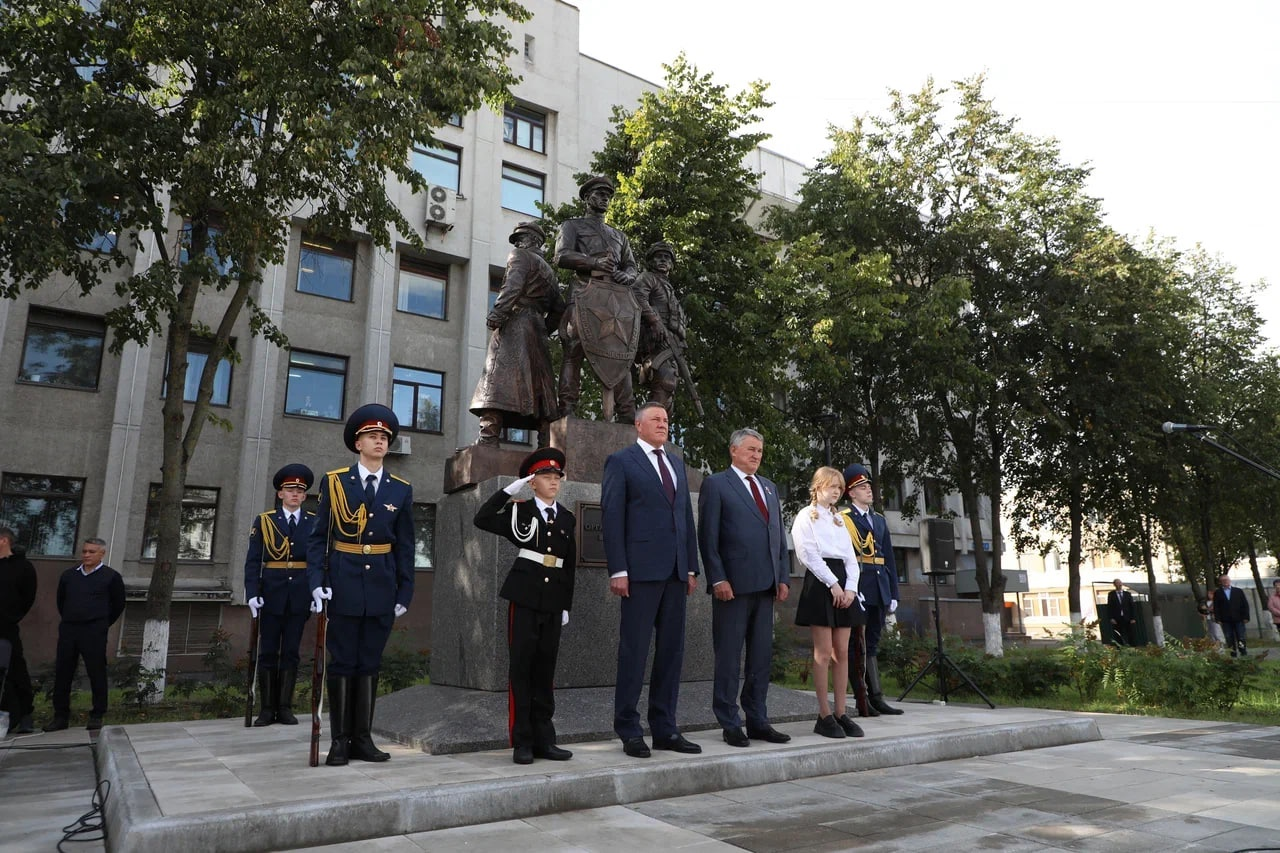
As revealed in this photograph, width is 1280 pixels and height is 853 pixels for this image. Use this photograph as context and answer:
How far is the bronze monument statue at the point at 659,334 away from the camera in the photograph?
8.07 metres

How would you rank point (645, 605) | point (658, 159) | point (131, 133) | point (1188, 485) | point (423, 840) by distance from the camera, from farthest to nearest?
1. point (1188, 485)
2. point (658, 159)
3. point (131, 133)
4. point (645, 605)
5. point (423, 840)

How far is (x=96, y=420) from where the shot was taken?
17406 mm

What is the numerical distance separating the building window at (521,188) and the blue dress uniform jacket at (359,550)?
786 inches

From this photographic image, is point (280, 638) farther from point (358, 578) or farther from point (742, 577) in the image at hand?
point (742, 577)

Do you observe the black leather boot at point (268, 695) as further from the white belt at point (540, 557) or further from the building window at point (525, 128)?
the building window at point (525, 128)

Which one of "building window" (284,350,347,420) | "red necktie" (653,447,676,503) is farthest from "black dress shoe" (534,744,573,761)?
"building window" (284,350,347,420)

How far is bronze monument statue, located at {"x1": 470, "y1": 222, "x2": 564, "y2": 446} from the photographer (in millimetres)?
7086

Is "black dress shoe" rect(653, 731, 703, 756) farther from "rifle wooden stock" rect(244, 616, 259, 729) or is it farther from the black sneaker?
"rifle wooden stock" rect(244, 616, 259, 729)

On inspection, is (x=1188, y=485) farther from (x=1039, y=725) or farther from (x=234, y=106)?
(x=234, y=106)

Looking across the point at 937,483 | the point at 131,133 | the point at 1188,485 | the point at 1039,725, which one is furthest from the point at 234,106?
the point at 1188,485

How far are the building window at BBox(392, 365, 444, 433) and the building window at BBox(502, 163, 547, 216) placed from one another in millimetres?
5519

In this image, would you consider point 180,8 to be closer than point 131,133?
Yes

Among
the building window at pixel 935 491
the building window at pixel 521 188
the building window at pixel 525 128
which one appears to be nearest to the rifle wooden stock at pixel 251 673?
the building window at pixel 521 188

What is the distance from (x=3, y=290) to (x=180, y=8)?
4888mm
